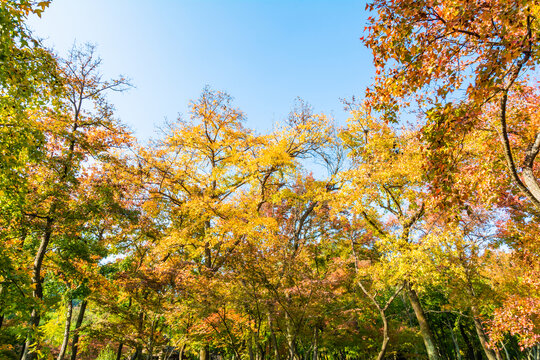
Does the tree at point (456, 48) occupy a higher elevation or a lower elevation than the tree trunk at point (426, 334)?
higher

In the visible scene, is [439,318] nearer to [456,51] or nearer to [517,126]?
[517,126]

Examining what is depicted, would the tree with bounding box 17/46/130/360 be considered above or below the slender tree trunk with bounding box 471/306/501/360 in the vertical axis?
above

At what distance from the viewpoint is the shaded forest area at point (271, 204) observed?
4.26 m

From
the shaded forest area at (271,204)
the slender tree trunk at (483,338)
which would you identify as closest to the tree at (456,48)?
the shaded forest area at (271,204)

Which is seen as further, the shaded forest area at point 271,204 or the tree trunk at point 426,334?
the tree trunk at point 426,334

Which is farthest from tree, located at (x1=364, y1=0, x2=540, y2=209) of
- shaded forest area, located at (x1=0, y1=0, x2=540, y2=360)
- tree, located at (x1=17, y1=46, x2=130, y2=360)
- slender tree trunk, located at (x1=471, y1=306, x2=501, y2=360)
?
slender tree trunk, located at (x1=471, y1=306, x2=501, y2=360)

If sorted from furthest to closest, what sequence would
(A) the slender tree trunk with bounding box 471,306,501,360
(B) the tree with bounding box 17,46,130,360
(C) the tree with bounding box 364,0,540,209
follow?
(A) the slender tree trunk with bounding box 471,306,501,360, (B) the tree with bounding box 17,46,130,360, (C) the tree with bounding box 364,0,540,209

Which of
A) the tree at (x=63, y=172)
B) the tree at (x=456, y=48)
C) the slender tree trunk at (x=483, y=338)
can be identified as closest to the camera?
the tree at (x=456, y=48)

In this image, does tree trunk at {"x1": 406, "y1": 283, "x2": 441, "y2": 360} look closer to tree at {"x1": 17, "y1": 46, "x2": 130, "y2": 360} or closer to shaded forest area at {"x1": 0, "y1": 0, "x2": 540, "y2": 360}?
shaded forest area at {"x1": 0, "y1": 0, "x2": 540, "y2": 360}

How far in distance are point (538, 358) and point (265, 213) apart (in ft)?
70.9

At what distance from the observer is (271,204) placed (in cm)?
1470

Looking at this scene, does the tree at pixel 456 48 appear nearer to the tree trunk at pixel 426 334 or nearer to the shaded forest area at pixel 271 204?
the shaded forest area at pixel 271 204

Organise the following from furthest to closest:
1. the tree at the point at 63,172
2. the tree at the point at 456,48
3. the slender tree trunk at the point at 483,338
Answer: the slender tree trunk at the point at 483,338, the tree at the point at 63,172, the tree at the point at 456,48

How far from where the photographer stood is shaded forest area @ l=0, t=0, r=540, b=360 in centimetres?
426
